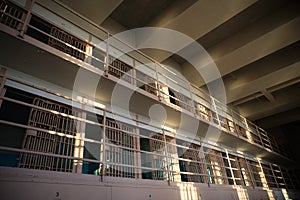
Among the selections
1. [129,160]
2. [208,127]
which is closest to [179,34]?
[208,127]

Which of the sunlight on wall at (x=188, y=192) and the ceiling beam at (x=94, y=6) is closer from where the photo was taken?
the sunlight on wall at (x=188, y=192)

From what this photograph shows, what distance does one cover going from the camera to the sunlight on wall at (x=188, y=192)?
3.04m

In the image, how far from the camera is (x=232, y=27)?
19.7 feet

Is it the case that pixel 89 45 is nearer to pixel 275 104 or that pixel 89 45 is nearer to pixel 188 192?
pixel 188 192

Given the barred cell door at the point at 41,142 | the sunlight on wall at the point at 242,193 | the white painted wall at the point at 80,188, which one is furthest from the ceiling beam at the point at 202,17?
the sunlight on wall at the point at 242,193

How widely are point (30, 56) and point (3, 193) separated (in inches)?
75.6

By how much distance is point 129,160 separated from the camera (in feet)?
12.5

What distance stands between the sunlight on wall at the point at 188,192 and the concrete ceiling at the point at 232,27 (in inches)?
152

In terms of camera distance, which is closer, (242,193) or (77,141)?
(77,141)

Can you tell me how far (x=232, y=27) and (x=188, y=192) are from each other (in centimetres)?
513

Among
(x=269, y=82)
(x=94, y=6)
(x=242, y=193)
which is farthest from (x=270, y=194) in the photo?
(x=94, y=6)

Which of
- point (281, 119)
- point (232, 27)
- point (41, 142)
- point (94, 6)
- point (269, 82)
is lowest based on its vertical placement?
point (41, 142)

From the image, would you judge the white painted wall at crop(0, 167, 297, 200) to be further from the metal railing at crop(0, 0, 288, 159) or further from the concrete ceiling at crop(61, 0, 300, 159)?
the concrete ceiling at crop(61, 0, 300, 159)

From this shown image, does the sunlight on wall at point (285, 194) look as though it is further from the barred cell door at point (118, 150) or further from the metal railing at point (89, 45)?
the barred cell door at point (118, 150)
